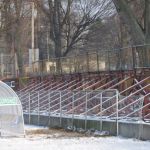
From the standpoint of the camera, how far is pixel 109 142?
19.5 metres

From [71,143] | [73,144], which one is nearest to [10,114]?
[71,143]

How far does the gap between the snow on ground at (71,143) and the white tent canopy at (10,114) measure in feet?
2.31

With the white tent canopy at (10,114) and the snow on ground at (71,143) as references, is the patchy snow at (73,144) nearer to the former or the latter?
the snow on ground at (71,143)

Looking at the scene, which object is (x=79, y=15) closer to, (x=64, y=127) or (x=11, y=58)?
(x=11, y=58)

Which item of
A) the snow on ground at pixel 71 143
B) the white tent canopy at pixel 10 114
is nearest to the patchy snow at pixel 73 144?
the snow on ground at pixel 71 143

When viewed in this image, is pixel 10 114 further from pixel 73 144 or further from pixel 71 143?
pixel 73 144

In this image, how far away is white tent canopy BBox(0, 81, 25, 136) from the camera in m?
21.9

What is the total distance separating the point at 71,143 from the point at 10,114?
158 inches

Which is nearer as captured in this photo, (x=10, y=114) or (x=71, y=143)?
(x=71, y=143)

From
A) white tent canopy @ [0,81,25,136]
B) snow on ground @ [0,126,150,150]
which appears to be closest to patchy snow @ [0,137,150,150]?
snow on ground @ [0,126,150,150]

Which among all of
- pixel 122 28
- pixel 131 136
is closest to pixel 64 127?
pixel 131 136

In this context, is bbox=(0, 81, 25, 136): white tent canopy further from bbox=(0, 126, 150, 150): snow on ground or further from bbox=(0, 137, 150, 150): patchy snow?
bbox=(0, 137, 150, 150): patchy snow

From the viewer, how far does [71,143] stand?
1936 centimetres

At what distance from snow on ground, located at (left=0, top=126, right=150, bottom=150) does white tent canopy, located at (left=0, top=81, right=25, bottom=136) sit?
2.31ft
